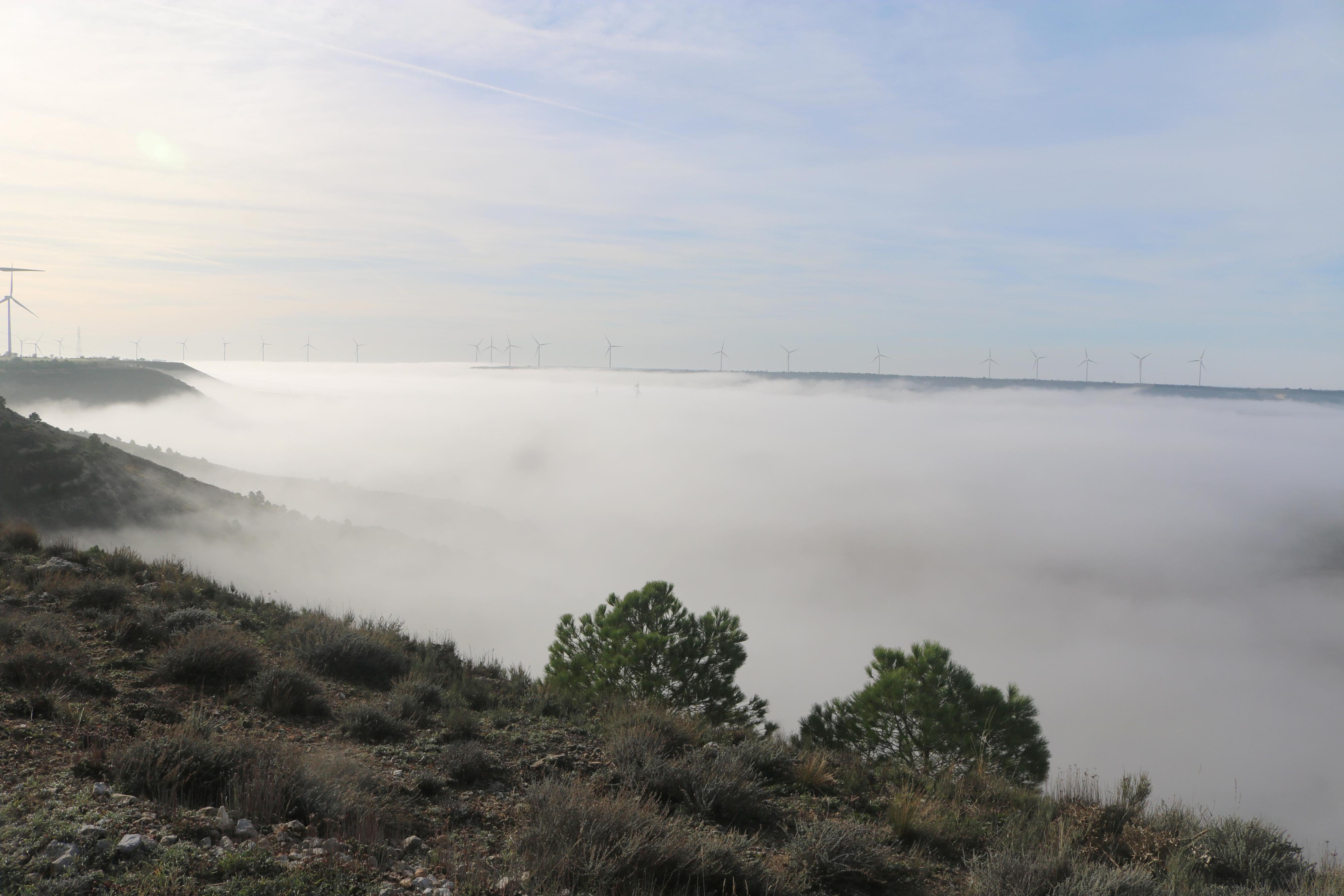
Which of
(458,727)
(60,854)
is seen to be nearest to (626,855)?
(60,854)

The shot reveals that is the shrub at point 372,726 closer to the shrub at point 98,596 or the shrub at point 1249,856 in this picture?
the shrub at point 98,596

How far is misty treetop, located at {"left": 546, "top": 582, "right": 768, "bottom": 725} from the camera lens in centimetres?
1733

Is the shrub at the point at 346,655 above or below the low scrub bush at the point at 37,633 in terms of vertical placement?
below

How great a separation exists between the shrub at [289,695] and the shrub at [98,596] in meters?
5.21

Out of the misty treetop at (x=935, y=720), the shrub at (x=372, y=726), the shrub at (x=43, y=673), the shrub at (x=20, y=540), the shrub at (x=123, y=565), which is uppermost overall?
the shrub at (x=43, y=673)

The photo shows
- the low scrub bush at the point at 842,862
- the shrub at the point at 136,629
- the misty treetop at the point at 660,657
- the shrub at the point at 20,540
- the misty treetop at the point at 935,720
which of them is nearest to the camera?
the low scrub bush at the point at 842,862

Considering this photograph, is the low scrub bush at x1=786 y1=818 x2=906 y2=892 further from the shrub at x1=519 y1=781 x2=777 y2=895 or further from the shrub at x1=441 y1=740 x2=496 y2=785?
the shrub at x1=441 y1=740 x2=496 y2=785

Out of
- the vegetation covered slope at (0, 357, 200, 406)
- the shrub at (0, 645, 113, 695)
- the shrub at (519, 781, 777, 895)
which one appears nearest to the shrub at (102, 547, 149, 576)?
the shrub at (0, 645, 113, 695)

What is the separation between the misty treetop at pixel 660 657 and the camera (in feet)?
56.9

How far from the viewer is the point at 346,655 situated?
1312cm

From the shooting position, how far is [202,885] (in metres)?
4.98

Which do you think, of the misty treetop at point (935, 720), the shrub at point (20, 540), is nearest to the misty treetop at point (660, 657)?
the misty treetop at point (935, 720)

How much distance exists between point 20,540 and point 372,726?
1476 centimetres

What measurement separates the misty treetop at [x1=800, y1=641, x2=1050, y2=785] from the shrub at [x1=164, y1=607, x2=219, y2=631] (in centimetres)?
1289
